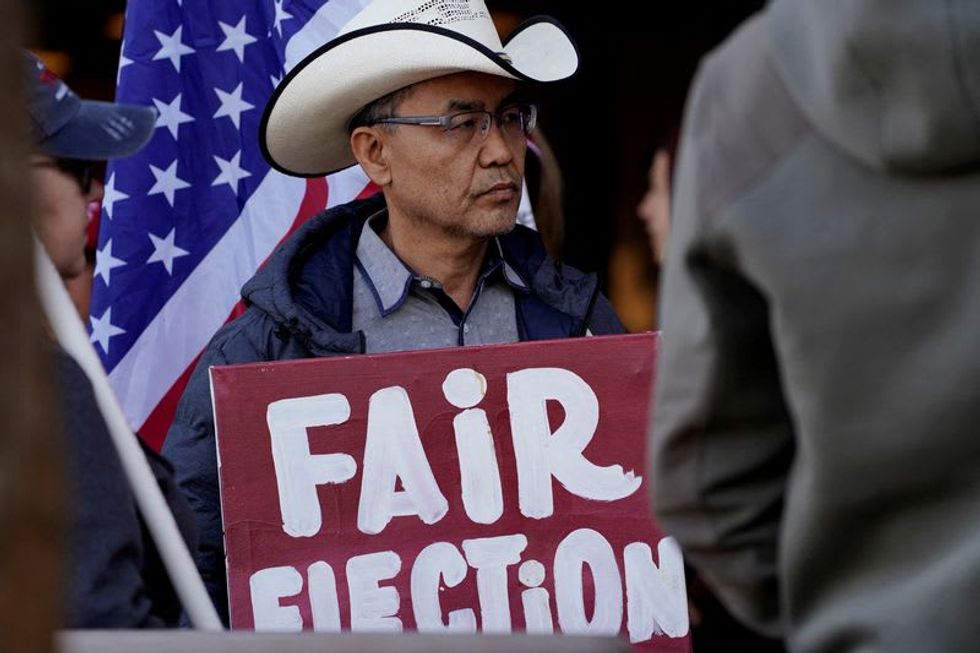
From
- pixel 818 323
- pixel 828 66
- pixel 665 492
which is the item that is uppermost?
pixel 828 66

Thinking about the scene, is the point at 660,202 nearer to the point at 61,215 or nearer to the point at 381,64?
the point at 381,64

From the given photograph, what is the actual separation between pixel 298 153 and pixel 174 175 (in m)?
0.50

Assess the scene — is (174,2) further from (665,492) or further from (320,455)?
(665,492)

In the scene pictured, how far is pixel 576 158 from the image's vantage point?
832 centimetres

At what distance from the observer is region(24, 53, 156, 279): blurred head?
2.20m

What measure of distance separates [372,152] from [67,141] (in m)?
1.65

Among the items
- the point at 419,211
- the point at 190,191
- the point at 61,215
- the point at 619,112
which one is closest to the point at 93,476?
the point at 61,215

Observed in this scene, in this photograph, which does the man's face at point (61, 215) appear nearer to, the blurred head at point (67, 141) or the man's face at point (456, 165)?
the blurred head at point (67, 141)

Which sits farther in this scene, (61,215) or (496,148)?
(496,148)

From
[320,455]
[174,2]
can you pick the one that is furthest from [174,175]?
[320,455]

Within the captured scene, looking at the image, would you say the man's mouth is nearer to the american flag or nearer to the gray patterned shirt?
the gray patterned shirt

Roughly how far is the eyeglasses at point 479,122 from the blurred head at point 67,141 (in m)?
1.28

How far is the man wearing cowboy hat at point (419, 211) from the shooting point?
3.49 m

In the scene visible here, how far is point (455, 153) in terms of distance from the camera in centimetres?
367
